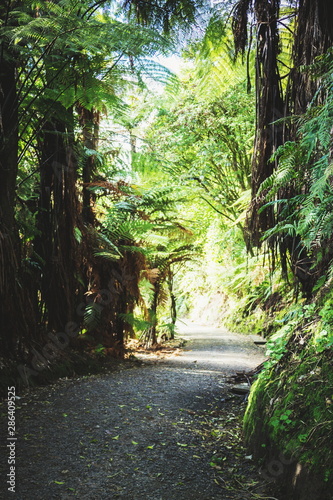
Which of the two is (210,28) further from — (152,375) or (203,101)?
(203,101)

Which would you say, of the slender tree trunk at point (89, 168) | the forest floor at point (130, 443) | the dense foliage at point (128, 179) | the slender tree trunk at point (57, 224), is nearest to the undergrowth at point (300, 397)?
the dense foliage at point (128, 179)

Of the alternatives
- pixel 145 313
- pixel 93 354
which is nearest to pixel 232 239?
pixel 145 313

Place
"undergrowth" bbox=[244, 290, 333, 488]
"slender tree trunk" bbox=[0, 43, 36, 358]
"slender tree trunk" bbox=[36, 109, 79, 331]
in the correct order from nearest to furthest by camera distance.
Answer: "undergrowth" bbox=[244, 290, 333, 488], "slender tree trunk" bbox=[0, 43, 36, 358], "slender tree trunk" bbox=[36, 109, 79, 331]

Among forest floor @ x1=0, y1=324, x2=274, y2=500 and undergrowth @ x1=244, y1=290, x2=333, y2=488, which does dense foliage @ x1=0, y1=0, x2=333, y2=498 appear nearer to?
undergrowth @ x1=244, y1=290, x2=333, y2=488

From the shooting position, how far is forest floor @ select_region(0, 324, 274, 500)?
5.57 feet

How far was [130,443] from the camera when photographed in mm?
2168

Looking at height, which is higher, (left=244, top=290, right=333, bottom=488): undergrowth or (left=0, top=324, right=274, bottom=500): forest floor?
(left=244, top=290, right=333, bottom=488): undergrowth

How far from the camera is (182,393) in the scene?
3389 millimetres

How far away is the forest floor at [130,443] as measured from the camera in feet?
5.57

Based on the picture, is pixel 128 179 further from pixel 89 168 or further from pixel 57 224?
pixel 57 224

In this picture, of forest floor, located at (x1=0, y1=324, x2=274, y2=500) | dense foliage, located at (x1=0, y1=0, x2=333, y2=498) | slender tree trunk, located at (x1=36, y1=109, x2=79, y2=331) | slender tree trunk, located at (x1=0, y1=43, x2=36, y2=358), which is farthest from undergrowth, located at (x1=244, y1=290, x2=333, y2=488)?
slender tree trunk, located at (x1=36, y1=109, x2=79, y2=331)

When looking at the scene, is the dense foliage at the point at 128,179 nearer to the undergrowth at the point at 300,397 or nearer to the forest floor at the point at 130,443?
the undergrowth at the point at 300,397

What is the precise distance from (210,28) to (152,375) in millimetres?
3538

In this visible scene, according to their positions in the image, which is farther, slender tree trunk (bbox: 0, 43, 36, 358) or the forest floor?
slender tree trunk (bbox: 0, 43, 36, 358)
